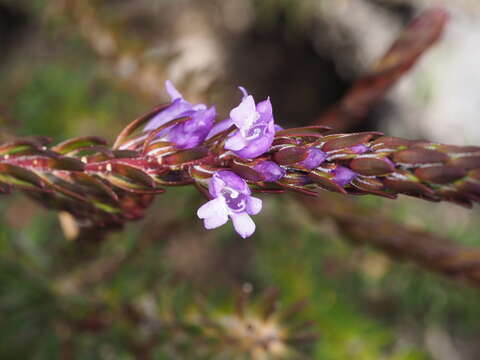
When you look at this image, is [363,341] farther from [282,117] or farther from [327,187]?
[282,117]

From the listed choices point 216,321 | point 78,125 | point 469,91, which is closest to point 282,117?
point 469,91

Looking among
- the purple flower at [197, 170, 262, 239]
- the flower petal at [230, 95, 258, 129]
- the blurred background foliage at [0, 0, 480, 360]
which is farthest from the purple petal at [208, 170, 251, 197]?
the blurred background foliage at [0, 0, 480, 360]

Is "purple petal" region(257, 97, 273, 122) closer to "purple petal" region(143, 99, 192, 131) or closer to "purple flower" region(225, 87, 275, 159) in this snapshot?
"purple flower" region(225, 87, 275, 159)

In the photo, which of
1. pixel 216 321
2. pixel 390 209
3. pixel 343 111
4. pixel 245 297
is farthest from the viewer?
pixel 390 209

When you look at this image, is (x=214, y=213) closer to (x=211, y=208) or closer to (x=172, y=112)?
(x=211, y=208)

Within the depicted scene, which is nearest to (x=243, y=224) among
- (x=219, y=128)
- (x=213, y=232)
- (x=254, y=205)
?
(x=254, y=205)
